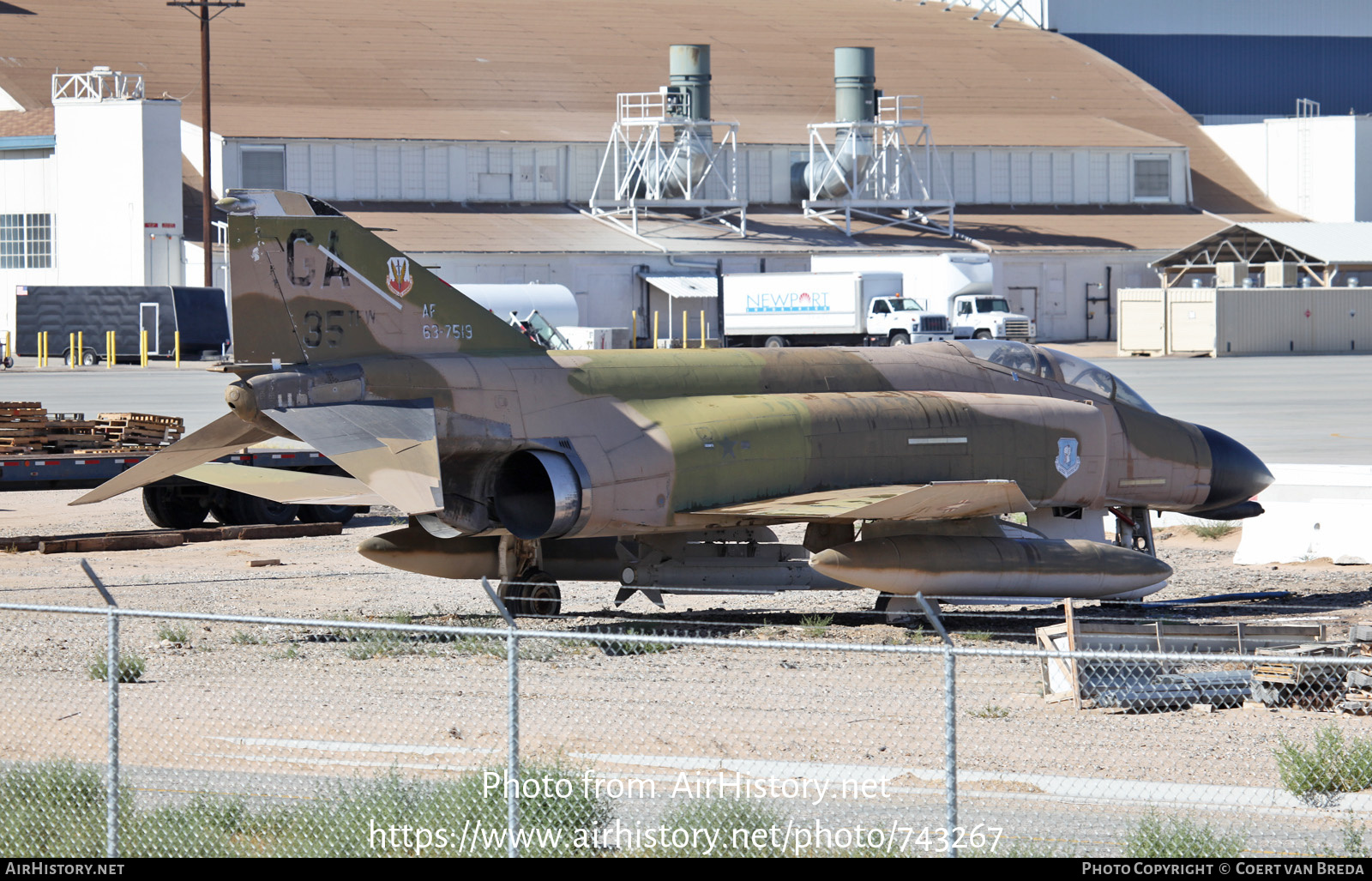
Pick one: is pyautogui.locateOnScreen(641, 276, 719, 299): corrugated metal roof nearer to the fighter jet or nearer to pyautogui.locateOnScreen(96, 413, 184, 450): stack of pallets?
pyautogui.locateOnScreen(96, 413, 184, 450): stack of pallets

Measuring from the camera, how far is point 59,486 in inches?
1005

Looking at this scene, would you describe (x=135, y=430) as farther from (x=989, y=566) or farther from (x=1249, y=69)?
(x=1249, y=69)

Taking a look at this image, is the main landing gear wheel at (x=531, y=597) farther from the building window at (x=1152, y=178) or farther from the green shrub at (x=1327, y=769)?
the building window at (x=1152, y=178)

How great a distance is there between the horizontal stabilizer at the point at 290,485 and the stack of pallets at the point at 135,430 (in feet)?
28.2

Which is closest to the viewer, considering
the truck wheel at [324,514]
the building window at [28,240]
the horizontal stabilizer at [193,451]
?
the horizontal stabilizer at [193,451]

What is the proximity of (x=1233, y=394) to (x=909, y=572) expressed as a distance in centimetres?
3347

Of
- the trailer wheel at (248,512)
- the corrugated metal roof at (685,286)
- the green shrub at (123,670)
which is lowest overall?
the green shrub at (123,670)

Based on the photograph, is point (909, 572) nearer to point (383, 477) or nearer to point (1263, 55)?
point (383, 477)

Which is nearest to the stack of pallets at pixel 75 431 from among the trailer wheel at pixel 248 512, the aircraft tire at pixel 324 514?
the trailer wheel at pixel 248 512

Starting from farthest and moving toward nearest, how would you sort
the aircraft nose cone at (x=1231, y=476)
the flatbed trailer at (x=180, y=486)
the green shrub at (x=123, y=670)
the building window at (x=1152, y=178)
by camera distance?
the building window at (x=1152, y=178) → the flatbed trailer at (x=180, y=486) → the aircraft nose cone at (x=1231, y=476) → the green shrub at (x=123, y=670)

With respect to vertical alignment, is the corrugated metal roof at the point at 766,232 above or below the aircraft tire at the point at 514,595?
above

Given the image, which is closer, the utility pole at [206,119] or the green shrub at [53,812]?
the green shrub at [53,812]

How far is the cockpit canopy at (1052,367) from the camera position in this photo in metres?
19.0

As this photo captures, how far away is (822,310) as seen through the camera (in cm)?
6762
